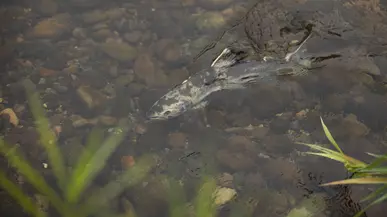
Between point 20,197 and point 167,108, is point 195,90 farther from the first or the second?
point 20,197

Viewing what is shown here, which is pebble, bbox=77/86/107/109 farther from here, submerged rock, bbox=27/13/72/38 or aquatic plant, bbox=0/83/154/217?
submerged rock, bbox=27/13/72/38

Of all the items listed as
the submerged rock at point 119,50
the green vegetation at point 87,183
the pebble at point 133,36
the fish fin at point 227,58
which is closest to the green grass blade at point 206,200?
the green vegetation at point 87,183

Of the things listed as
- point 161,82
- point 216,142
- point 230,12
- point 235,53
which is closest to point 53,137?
point 161,82

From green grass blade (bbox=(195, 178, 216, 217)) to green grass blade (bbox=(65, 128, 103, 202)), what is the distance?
0.56 m

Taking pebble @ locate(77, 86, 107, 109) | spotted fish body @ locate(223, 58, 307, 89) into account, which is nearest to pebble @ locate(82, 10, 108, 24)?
pebble @ locate(77, 86, 107, 109)

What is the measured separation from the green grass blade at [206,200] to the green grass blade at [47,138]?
628mm

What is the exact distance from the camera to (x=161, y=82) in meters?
2.52

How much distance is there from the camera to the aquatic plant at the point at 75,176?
209cm

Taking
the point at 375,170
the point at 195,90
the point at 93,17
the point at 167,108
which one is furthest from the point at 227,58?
the point at 375,170

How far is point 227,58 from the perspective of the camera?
8.35 ft

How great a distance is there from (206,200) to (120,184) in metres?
0.41

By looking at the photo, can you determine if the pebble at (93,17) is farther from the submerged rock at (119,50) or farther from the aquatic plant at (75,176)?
the aquatic plant at (75,176)

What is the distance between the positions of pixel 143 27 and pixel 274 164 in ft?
3.76

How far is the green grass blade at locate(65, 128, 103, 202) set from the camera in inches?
84.0
